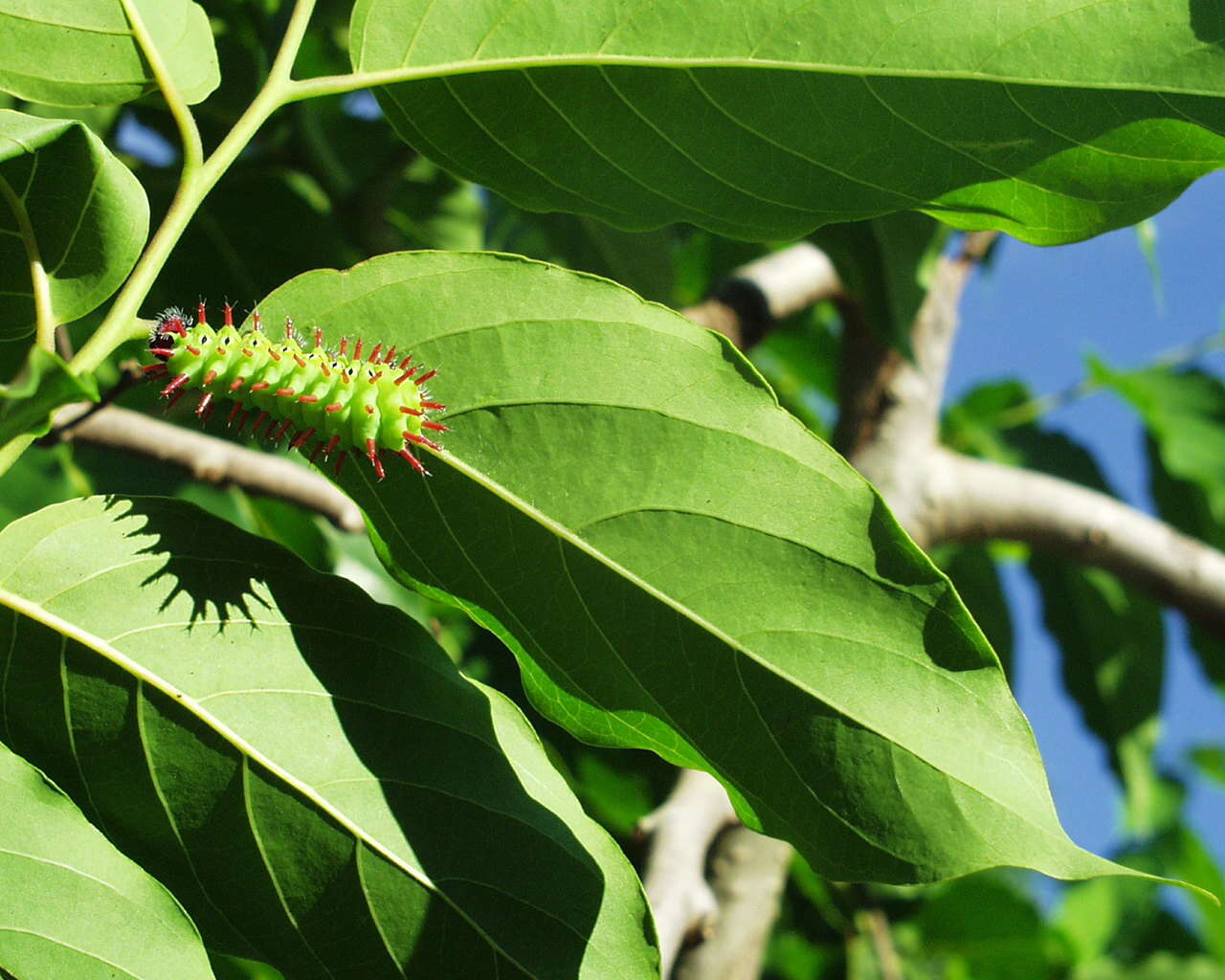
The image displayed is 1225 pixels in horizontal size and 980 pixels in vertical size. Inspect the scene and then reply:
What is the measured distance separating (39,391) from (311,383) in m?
0.34

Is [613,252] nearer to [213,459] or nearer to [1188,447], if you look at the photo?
[213,459]

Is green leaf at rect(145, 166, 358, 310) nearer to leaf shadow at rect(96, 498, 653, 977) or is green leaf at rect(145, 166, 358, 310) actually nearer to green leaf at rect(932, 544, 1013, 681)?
leaf shadow at rect(96, 498, 653, 977)

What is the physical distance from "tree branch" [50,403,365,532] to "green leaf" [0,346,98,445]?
1.09m

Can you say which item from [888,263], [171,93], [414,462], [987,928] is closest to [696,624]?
[414,462]

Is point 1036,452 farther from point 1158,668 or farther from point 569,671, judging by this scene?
point 569,671

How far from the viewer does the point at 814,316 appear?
354 centimetres

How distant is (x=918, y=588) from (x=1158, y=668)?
7.99ft

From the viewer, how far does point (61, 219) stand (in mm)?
1006

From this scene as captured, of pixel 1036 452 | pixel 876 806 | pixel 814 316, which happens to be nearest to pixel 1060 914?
pixel 1036 452

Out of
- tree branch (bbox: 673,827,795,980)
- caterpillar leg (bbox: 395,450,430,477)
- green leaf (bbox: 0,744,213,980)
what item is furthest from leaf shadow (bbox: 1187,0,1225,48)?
tree branch (bbox: 673,827,795,980)

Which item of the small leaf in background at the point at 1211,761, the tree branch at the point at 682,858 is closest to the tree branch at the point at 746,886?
the tree branch at the point at 682,858

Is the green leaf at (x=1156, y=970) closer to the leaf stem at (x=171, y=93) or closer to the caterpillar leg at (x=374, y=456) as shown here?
the caterpillar leg at (x=374, y=456)

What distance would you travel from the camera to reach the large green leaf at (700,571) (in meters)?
0.99

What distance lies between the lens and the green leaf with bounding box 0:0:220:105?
110 cm
